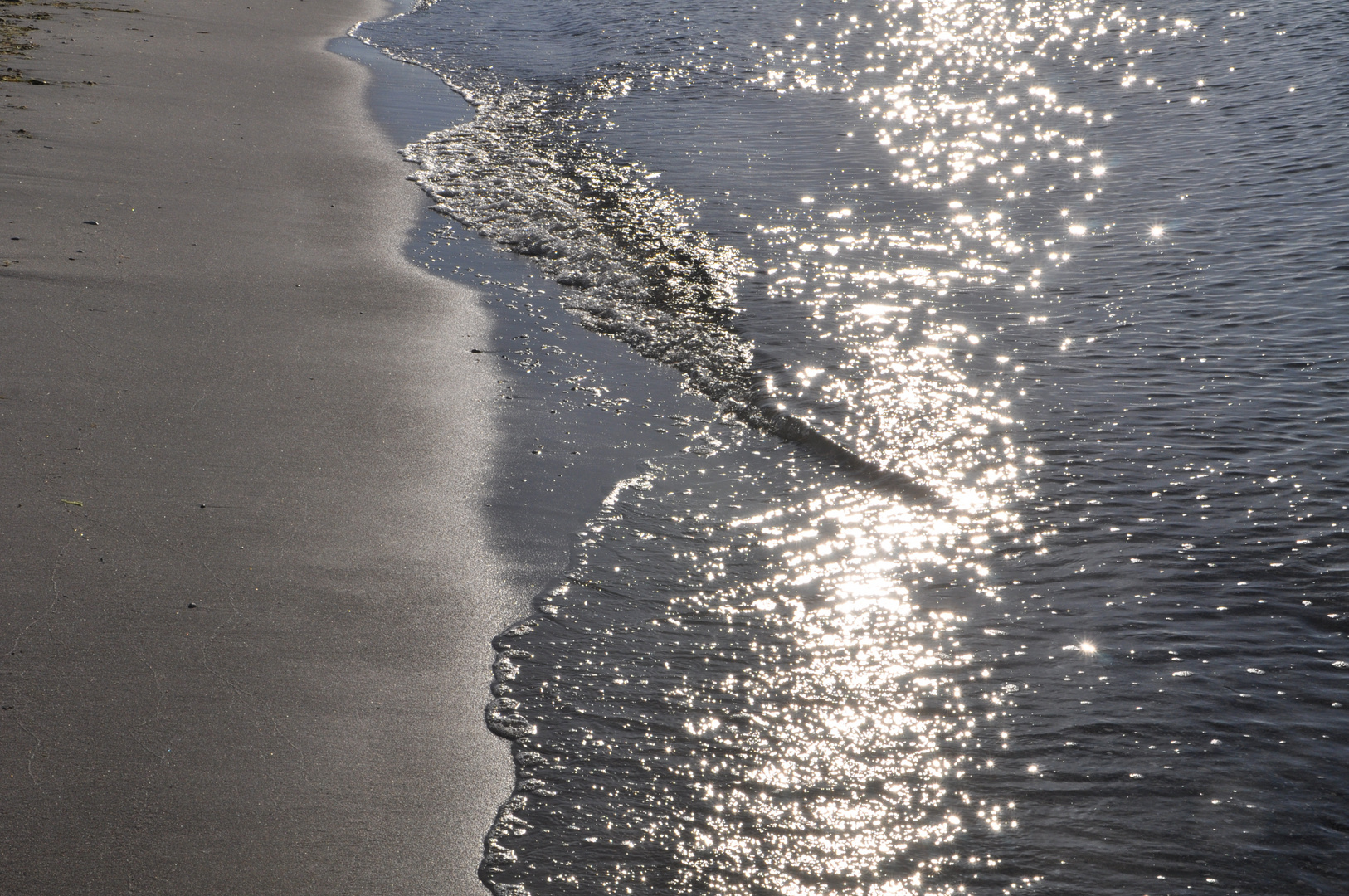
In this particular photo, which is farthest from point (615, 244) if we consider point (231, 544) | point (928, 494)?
point (231, 544)

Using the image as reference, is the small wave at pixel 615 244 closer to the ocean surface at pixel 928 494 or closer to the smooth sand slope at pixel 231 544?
the ocean surface at pixel 928 494

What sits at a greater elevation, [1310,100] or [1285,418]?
[1310,100]

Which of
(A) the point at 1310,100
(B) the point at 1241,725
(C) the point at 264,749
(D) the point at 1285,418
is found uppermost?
(A) the point at 1310,100

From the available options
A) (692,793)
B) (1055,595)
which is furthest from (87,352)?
(1055,595)

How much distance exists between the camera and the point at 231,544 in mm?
4160

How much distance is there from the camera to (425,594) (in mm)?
4109

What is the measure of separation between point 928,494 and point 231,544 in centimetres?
299

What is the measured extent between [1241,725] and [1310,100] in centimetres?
905

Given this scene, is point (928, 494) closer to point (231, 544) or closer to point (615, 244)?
point (231, 544)

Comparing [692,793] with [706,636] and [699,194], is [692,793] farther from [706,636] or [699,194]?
Answer: [699,194]

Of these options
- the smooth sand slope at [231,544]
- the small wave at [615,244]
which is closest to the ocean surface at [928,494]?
the small wave at [615,244]

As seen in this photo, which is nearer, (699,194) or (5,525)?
(5,525)

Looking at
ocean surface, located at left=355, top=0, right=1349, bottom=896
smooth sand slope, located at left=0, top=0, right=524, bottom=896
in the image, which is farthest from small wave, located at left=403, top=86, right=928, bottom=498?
smooth sand slope, located at left=0, top=0, right=524, bottom=896

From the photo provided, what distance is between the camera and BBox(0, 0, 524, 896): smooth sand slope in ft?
10.0
